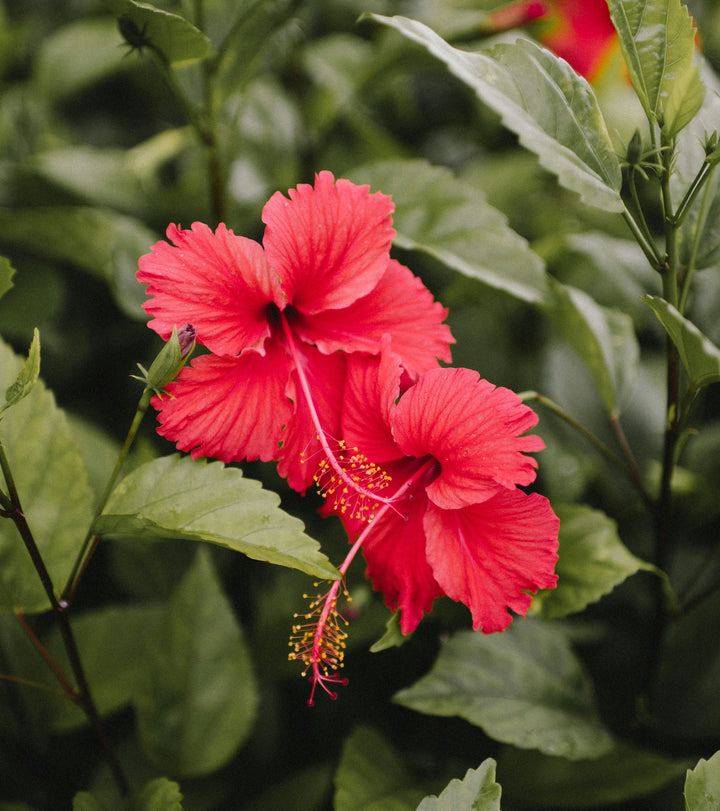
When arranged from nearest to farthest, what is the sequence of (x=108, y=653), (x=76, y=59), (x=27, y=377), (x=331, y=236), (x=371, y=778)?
(x=27, y=377), (x=331, y=236), (x=371, y=778), (x=108, y=653), (x=76, y=59)

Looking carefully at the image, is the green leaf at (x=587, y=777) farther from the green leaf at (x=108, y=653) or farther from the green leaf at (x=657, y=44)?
the green leaf at (x=657, y=44)

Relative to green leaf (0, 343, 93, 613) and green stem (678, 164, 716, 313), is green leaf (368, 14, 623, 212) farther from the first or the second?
green leaf (0, 343, 93, 613)

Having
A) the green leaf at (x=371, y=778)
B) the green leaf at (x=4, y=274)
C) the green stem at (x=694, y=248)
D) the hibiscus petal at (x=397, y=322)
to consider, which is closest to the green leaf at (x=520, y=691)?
the green leaf at (x=371, y=778)

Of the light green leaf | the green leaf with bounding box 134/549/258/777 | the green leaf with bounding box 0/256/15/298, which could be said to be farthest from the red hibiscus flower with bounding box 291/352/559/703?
the light green leaf

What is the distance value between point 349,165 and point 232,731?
1.01 m

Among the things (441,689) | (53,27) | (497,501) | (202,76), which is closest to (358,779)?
(441,689)

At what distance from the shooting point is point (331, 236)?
699 mm

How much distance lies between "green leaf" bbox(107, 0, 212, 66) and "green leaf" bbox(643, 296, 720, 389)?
56cm

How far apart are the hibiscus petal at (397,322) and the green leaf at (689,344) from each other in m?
0.20

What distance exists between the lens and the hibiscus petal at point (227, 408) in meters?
0.67

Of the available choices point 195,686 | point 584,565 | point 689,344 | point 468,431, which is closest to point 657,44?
point 689,344

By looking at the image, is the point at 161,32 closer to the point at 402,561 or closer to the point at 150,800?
the point at 402,561

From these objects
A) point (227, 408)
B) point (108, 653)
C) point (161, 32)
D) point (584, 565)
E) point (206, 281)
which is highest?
point (161, 32)

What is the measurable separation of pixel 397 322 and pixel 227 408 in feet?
0.63
